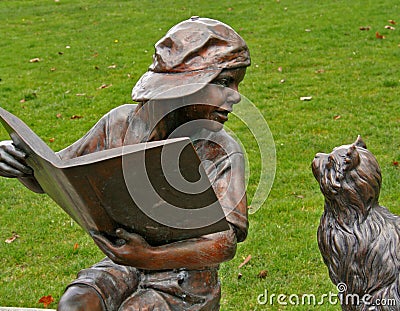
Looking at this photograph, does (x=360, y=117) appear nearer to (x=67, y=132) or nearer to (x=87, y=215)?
(x=67, y=132)

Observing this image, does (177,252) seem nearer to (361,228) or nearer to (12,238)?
(361,228)

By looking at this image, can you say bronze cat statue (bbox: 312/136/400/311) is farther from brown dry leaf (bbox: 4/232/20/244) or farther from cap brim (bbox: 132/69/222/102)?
brown dry leaf (bbox: 4/232/20/244)

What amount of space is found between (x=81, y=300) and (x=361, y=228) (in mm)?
1185

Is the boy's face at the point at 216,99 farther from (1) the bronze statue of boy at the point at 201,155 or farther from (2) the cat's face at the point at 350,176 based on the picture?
(2) the cat's face at the point at 350,176

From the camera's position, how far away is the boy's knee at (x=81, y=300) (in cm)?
270

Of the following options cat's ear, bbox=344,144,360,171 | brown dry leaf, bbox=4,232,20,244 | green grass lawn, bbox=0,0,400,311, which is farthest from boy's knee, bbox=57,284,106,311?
brown dry leaf, bbox=4,232,20,244

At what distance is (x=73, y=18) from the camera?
1306 centimetres

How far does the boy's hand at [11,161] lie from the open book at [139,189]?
13cm

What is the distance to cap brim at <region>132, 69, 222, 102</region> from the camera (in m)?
2.73

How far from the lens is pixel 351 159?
2.87 m

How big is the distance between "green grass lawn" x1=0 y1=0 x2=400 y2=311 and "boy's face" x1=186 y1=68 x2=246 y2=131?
7.64 feet

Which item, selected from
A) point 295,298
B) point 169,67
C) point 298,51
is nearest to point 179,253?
point 169,67

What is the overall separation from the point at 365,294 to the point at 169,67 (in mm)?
1268

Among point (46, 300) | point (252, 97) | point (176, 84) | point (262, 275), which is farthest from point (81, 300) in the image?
point (252, 97)
